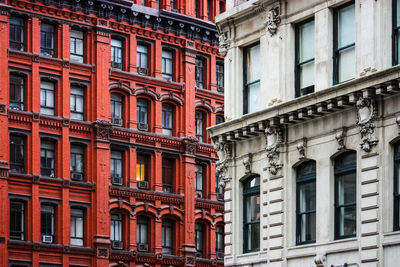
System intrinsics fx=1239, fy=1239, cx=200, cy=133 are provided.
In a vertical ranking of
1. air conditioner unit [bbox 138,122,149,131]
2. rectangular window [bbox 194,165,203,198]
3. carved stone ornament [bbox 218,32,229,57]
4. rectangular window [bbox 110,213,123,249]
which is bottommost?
rectangular window [bbox 110,213,123,249]

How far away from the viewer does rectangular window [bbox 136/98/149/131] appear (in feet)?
249

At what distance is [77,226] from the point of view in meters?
71.9

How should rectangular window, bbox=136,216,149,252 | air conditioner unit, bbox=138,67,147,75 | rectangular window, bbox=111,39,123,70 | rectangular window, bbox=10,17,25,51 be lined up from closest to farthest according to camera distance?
Result: rectangular window, bbox=10,17,25,51, rectangular window, bbox=136,216,149,252, rectangular window, bbox=111,39,123,70, air conditioner unit, bbox=138,67,147,75

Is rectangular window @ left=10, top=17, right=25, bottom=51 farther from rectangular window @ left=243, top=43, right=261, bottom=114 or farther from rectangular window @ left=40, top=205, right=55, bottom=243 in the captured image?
rectangular window @ left=243, top=43, right=261, bottom=114

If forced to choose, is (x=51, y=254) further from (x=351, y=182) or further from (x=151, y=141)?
(x=351, y=182)

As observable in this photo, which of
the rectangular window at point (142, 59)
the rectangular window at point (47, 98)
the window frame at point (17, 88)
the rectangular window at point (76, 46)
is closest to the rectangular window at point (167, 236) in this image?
the rectangular window at point (142, 59)

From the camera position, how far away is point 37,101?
2793 inches

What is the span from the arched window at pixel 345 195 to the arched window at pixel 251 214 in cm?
517

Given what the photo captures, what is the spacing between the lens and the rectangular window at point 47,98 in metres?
71.7

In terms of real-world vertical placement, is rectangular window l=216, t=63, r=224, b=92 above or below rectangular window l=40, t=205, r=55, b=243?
above

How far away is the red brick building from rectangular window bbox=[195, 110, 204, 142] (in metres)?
0.06

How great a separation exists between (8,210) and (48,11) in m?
12.0

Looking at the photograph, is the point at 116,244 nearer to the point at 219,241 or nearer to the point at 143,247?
the point at 143,247

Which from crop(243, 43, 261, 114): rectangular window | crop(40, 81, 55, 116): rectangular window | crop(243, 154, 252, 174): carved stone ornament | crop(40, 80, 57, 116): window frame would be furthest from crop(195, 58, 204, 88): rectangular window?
crop(243, 154, 252, 174): carved stone ornament
